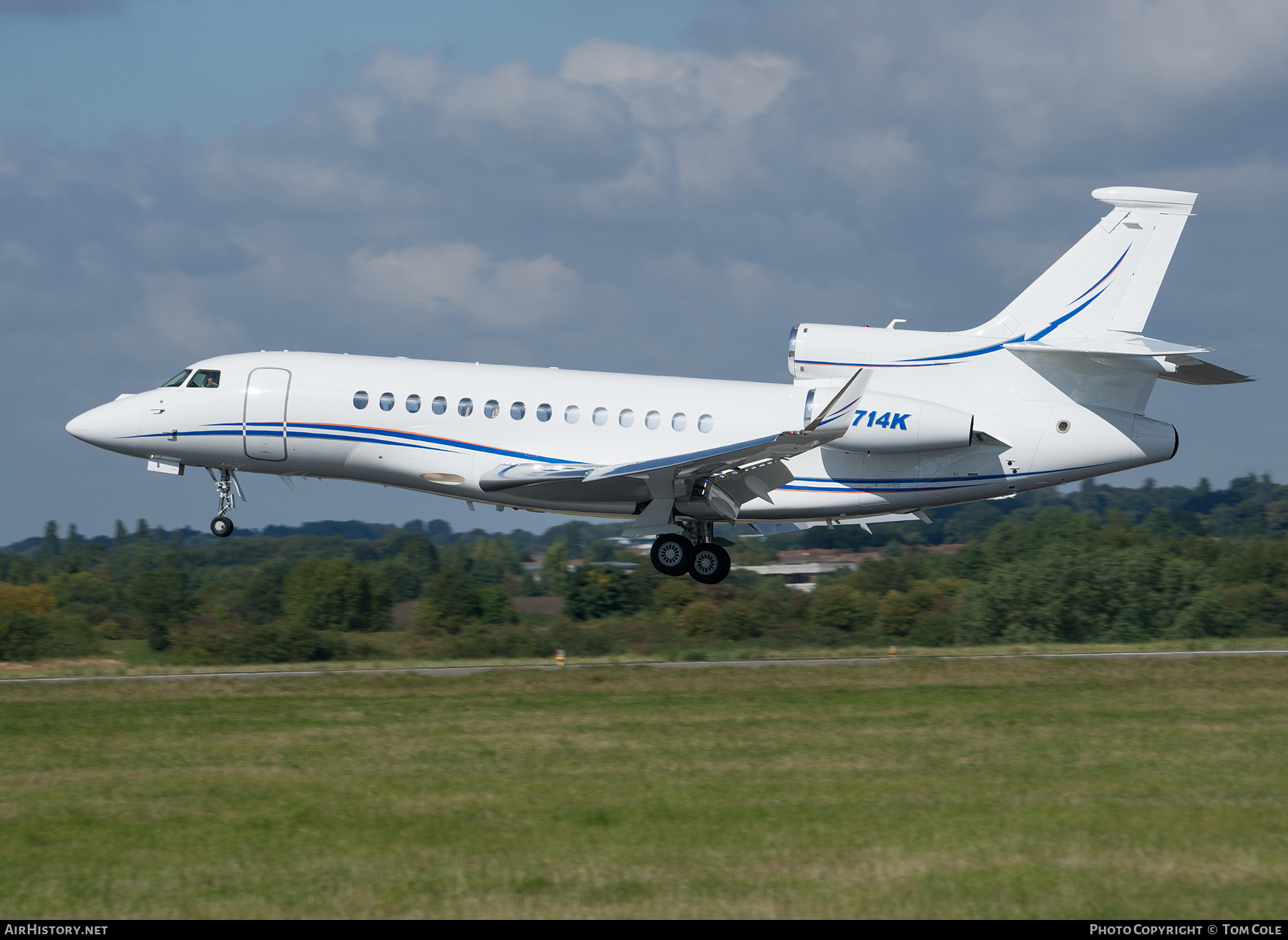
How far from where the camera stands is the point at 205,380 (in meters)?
25.3

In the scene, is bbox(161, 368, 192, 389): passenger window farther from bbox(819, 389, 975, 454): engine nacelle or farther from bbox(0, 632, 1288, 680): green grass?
bbox(819, 389, 975, 454): engine nacelle

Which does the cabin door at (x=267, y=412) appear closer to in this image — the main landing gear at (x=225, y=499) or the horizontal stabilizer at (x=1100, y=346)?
the main landing gear at (x=225, y=499)

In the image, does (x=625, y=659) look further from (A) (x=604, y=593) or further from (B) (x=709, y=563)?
(A) (x=604, y=593)

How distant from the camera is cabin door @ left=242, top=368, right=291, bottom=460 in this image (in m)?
24.7

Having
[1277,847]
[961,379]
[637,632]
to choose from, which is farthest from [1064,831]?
[637,632]

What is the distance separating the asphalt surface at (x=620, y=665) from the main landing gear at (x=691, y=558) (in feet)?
8.37

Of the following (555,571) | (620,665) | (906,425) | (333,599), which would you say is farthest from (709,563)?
(555,571)

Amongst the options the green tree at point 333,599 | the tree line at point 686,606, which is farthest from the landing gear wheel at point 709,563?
the green tree at point 333,599

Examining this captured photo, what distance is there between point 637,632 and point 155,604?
977 inches

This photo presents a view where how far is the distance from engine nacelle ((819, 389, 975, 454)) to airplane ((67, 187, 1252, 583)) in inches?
1.2

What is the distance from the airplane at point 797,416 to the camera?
23.7 m

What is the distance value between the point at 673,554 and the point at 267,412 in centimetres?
846

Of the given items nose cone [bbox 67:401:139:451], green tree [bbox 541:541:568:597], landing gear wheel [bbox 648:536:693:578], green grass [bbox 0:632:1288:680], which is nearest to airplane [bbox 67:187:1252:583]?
landing gear wheel [bbox 648:536:693:578]

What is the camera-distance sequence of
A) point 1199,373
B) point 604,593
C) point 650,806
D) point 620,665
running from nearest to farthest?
point 650,806 → point 1199,373 → point 620,665 → point 604,593
